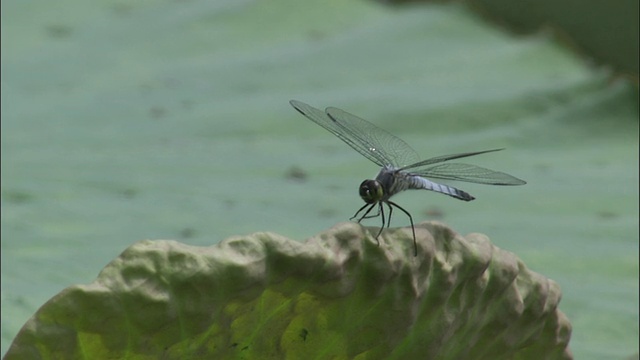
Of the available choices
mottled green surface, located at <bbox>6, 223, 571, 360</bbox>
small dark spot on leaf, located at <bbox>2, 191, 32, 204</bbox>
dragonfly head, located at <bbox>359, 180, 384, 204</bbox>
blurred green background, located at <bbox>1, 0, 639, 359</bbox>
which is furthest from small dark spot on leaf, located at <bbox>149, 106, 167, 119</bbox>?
mottled green surface, located at <bbox>6, 223, 571, 360</bbox>

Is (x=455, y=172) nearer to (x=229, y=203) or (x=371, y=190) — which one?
(x=371, y=190)

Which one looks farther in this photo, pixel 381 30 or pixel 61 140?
pixel 381 30

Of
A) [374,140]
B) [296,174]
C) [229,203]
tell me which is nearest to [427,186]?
[374,140]

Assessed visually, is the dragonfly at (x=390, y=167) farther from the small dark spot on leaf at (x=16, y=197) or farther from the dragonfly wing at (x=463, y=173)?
the small dark spot on leaf at (x=16, y=197)

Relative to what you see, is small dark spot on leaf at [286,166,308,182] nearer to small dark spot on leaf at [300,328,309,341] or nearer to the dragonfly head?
the dragonfly head

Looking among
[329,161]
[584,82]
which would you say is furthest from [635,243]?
[584,82]

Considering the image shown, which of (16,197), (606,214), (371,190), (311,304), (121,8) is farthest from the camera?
(121,8)

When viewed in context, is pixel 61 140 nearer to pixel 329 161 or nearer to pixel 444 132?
pixel 329 161

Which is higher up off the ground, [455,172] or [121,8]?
[121,8]
